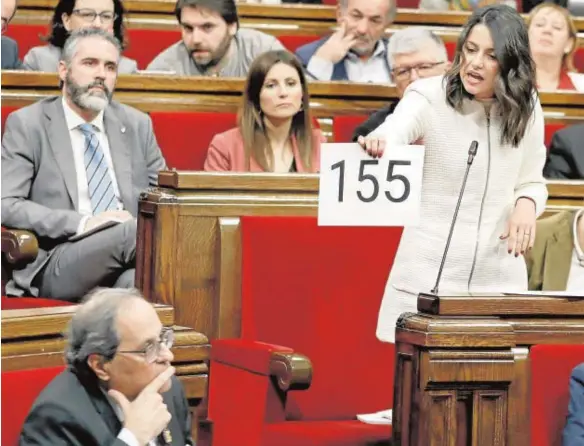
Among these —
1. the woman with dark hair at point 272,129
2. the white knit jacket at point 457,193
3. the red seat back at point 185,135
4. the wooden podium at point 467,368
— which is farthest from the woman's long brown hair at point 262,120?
the wooden podium at point 467,368

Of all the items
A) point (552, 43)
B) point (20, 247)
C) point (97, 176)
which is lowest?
point (20, 247)

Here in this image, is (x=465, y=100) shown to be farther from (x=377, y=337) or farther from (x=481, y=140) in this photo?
(x=377, y=337)

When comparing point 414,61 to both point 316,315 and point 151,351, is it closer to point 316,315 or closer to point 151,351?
point 316,315

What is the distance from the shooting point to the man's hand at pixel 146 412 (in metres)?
1.07

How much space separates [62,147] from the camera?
202cm

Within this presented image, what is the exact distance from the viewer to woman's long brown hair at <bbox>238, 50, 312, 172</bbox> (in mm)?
2078

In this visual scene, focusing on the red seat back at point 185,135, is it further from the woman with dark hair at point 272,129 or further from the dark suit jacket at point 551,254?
the dark suit jacket at point 551,254

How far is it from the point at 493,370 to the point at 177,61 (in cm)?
139

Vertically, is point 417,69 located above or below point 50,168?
above

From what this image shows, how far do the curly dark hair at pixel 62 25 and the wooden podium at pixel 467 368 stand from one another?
1.27 meters

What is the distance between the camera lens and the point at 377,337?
1.62 metres

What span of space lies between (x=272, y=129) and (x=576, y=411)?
960 mm

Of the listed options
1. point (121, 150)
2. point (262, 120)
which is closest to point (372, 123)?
point (262, 120)

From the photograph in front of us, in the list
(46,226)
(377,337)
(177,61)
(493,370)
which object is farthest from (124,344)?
(177,61)
